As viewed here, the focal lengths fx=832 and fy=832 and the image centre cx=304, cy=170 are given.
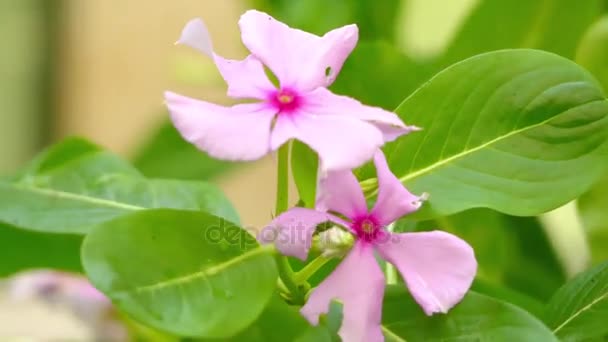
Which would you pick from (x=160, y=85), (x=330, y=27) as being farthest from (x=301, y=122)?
(x=160, y=85)

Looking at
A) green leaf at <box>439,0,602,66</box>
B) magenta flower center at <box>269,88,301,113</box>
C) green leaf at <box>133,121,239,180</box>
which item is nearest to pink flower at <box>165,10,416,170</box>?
magenta flower center at <box>269,88,301,113</box>

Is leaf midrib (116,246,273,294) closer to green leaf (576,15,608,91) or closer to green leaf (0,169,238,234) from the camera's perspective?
green leaf (0,169,238,234)

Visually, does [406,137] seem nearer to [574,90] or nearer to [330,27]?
[574,90]

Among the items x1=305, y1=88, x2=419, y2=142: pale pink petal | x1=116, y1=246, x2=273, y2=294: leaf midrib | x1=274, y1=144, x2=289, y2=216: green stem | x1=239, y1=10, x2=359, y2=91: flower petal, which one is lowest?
x1=116, y1=246, x2=273, y2=294: leaf midrib

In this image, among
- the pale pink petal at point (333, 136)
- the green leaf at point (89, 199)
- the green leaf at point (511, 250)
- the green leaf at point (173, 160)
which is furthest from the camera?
the green leaf at point (173, 160)

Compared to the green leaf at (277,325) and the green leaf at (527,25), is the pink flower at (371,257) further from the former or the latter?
the green leaf at (527,25)

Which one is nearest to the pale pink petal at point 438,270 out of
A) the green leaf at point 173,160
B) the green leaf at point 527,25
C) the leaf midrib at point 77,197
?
the leaf midrib at point 77,197
